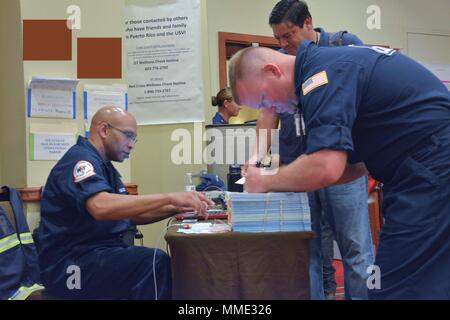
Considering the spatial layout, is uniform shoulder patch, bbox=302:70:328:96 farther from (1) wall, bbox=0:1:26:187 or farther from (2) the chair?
(1) wall, bbox=0:1:26:187

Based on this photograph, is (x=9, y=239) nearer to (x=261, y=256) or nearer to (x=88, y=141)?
(x=88, y=141)

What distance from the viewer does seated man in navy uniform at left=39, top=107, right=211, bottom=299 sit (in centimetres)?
164

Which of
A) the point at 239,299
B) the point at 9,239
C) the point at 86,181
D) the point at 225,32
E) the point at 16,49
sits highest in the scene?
the point at 225,32

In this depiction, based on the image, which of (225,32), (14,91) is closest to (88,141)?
(14,91)

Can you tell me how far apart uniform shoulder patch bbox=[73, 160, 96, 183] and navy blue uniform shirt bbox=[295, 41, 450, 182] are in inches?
34.5

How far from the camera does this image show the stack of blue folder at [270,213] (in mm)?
1451

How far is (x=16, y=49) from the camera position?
253cm

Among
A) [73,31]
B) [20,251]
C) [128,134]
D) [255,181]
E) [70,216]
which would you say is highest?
[73,31]

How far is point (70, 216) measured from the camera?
1763 mm

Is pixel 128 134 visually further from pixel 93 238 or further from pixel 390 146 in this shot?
pixel 390 146

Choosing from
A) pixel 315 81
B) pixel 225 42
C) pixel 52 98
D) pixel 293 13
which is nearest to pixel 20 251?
pixel 52 98

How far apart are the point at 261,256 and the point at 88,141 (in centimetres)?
94

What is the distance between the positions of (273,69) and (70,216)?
3.28 feet

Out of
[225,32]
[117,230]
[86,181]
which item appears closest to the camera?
[86,181]
